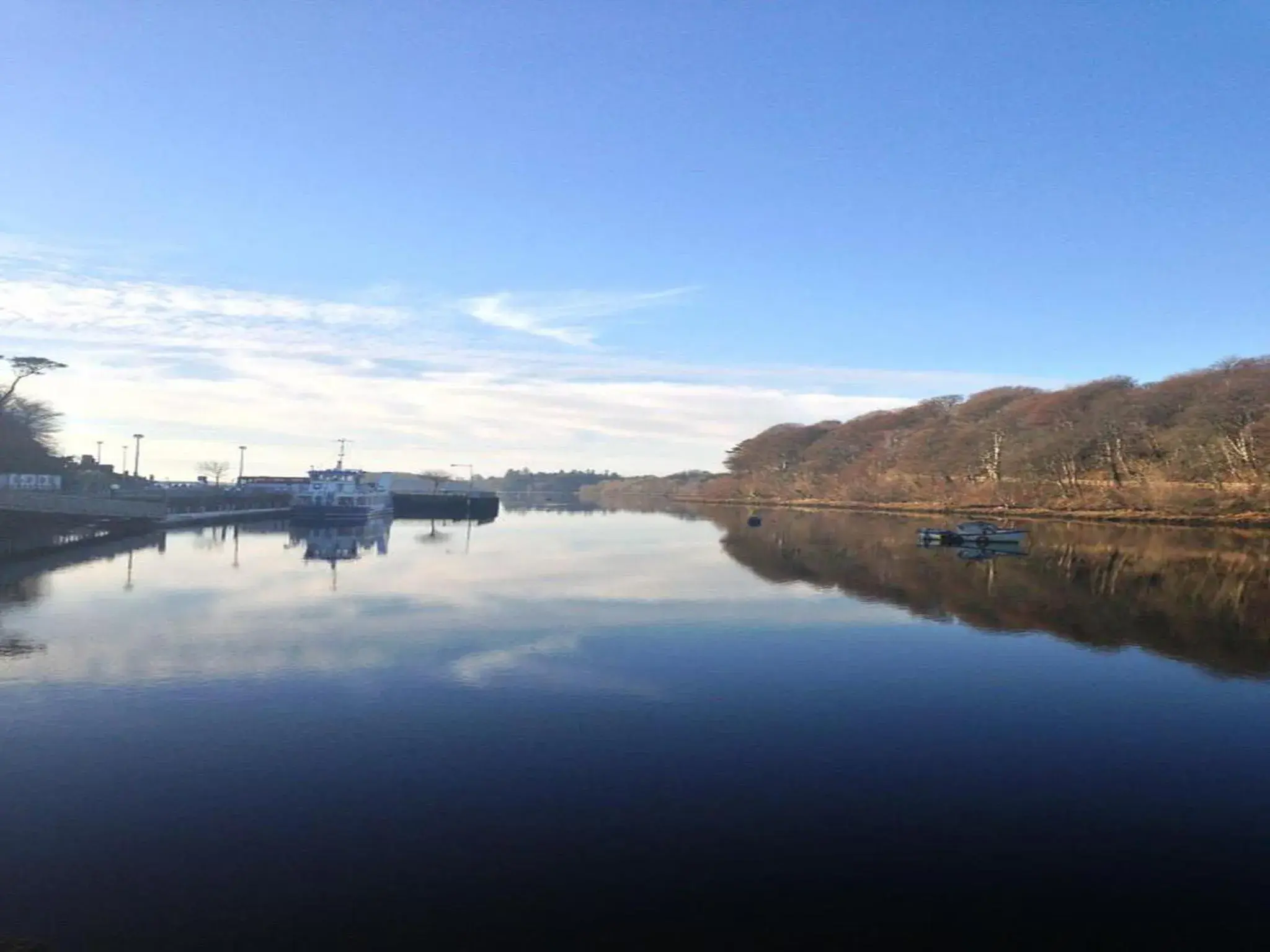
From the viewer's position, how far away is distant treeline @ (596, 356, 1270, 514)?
83.9 m

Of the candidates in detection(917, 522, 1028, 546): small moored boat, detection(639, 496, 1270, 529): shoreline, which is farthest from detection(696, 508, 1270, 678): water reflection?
detection(639, 496, 1270, 529): shoreline

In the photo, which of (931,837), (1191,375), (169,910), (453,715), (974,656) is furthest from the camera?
(1191,375)

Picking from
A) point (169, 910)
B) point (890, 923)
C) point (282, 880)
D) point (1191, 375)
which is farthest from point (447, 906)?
point (1191, 375)

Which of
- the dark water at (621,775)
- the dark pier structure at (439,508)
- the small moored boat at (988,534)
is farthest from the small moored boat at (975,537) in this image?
the dark pier structure at (439,508)

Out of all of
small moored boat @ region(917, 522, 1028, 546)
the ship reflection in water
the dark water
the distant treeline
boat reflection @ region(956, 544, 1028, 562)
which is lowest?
the dark water

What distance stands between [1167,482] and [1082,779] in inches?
3479

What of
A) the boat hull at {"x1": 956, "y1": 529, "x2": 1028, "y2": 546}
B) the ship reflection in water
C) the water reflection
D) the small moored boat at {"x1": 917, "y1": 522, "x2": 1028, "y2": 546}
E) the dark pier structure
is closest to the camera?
the water reflection

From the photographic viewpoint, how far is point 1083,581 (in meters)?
39.8

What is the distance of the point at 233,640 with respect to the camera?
2330 centimetres

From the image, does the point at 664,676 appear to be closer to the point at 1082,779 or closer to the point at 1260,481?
the point at 1082,779

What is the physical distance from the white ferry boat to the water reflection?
38989 mm

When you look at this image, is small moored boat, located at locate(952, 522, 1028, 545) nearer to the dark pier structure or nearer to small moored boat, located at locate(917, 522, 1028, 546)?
small moored boat, located at locate(917, 522, 1028, 546)

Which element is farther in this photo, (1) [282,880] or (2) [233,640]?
(2) [233,640]

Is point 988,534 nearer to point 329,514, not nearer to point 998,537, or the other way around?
point 998,537
